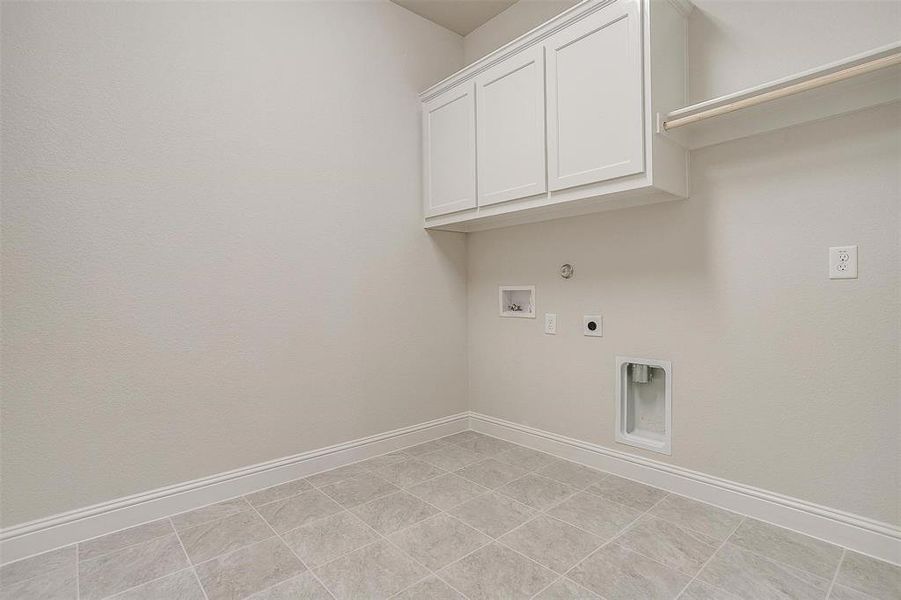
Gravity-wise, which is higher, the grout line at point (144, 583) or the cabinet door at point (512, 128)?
the cabinet door at point (512, 128)

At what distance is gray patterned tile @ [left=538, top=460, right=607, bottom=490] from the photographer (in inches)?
89.4

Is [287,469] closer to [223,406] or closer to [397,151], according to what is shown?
[223,406]

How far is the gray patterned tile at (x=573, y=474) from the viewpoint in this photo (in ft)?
7.45

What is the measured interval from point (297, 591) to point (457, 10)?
3199mm

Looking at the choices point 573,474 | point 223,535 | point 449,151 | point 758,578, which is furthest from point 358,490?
point 449,151

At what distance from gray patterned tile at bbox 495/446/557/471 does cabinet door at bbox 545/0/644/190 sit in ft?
4.97

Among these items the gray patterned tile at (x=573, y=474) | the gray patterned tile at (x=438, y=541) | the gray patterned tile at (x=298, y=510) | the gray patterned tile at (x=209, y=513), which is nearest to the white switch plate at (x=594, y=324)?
the gray patterned tile at (x=573, y=474)

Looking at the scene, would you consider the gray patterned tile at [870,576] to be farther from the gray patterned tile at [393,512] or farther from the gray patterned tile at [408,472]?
the gray patterned tile at [408,472]

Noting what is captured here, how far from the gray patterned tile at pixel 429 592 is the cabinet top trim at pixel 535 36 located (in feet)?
7.75

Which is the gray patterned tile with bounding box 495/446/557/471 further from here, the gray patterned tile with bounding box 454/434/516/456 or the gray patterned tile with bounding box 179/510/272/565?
the gray patterned tile with bounding box 179/510/272/565

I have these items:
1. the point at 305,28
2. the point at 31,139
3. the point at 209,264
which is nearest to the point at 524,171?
the point at 305,28

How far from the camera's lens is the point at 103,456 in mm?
1855

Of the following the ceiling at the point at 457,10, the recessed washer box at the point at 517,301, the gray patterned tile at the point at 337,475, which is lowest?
the gray patterned tile at the point at 337,475

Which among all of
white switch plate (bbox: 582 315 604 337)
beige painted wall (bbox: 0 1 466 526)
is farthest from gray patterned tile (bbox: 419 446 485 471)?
white switch plate (bbox: 582 315 604 337)
